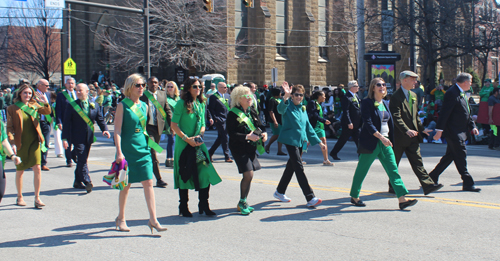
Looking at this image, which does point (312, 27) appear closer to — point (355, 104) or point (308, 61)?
point (308, 61)

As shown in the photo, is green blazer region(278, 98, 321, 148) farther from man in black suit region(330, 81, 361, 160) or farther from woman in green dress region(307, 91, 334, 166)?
woman in green dress region(307, 91, 334, 166)

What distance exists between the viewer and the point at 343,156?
13.2m

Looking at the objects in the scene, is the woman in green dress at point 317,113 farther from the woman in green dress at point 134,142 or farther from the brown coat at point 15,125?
the woman in green dress at point 134,142

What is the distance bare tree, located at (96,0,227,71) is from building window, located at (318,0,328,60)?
10.6 m

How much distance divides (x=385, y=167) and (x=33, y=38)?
3930 cm

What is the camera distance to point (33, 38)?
41188 millimetres

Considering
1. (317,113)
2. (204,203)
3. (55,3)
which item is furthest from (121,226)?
(55,3)

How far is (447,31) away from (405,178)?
14633 millimetres

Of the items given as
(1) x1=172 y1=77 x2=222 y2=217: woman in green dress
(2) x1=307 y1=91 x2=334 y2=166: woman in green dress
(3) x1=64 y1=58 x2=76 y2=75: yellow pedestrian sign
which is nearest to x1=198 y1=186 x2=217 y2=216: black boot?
(1) x1=172 y1=77 x2=222 y2=217: woman in green dress

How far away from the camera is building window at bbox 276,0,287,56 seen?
138ft

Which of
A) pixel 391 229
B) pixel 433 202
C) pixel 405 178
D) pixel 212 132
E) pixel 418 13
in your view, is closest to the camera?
pixel 391 229

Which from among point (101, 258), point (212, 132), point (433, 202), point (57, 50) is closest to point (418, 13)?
point (212, 132)

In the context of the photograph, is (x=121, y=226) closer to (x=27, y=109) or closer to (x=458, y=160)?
(x=27, y=109)

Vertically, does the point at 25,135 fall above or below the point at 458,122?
below
